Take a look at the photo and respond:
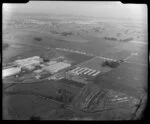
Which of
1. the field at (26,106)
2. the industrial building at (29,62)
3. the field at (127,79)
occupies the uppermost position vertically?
the industrial building at (29,62)

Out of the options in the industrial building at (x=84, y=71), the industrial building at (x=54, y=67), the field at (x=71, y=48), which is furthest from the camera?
the industrial building at (x=84, y=71)

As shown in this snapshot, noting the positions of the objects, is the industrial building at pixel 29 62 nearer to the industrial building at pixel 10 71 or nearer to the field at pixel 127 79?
the industrial building at pixel 10 71

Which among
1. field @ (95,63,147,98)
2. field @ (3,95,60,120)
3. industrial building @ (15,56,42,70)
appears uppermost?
industrial building @ (15,56,42,70)

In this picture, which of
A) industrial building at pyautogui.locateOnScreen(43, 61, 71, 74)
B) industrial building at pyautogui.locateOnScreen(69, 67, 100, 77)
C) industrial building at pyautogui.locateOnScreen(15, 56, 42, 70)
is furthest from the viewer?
industrial building at pyautogui.locateOnScreen(69, 67, 100, 77)

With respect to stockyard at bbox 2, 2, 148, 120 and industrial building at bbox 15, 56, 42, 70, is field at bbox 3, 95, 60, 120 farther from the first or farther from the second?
industrial building at bbox 15, 56, 42, 70

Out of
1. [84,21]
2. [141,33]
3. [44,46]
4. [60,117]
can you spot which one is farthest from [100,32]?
[60,117]

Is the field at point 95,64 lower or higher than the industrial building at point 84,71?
higher

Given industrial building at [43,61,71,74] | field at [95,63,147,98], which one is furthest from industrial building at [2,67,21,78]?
field at [95,63,147,98]

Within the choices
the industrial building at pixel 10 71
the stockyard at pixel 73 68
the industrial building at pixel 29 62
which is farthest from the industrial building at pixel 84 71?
the industrial building at pixel 10 71

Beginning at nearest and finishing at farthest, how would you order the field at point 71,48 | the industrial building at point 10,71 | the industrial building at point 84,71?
1. the industrial building at point 10,71
2. the field at point 71,48
3. the industrial building at point 84,71
